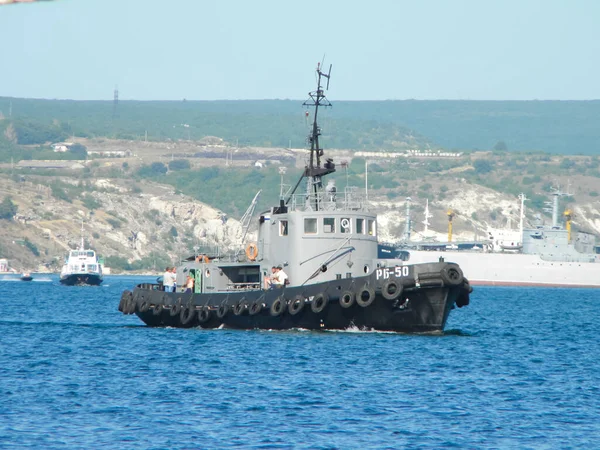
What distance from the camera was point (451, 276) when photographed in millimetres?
35250

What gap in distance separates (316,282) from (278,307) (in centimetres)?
178

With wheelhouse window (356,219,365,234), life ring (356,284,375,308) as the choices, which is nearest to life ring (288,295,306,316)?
life ring (356,284,375,308)

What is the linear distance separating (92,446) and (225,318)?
19393 mm

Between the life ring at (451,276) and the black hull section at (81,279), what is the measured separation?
2966 inches

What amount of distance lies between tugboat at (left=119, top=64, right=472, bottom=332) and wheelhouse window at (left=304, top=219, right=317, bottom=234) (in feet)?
0.11

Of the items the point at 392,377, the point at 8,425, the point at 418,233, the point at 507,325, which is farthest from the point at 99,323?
the point at 418,233

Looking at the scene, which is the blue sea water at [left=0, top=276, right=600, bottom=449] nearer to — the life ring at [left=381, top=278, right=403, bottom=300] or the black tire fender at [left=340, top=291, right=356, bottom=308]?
the black tire fender at [left=340, top=291, right=356, bottom=308]

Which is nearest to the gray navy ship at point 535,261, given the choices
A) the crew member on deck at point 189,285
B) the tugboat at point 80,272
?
the tugboat at point 80,272

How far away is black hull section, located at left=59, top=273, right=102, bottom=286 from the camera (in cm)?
10631

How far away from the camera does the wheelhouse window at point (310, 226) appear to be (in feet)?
125

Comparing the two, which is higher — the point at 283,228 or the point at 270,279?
the point at 283,228

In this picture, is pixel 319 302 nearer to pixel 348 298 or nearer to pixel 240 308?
pixel 348 298

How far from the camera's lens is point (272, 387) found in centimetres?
2698

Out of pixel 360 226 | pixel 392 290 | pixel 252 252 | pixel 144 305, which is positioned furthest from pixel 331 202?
pixel 144 305
